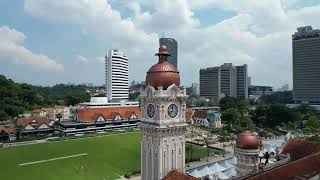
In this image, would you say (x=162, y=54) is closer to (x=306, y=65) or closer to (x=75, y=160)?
(x=75, y=160)

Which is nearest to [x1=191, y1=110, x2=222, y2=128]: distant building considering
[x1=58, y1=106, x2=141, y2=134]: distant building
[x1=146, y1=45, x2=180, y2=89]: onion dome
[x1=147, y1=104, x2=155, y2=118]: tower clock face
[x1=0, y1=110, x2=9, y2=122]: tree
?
[x1=58, y1=106, x2=141, y2=134]: distant building

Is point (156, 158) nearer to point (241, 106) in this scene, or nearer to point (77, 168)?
point (77, 168)

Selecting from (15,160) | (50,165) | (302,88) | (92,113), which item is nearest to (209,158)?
(50,165)

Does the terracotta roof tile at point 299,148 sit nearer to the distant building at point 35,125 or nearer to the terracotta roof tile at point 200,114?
the distant building at point 35,125

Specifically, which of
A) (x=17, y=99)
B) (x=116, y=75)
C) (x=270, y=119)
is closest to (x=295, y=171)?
(x=270, y=119)

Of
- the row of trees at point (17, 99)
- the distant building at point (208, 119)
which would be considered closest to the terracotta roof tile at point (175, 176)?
the row of trees at point (17, 99)

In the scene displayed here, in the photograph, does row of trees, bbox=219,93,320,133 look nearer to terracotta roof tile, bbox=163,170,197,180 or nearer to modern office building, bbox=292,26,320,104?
modern office building, bbox=292,26,320,104
